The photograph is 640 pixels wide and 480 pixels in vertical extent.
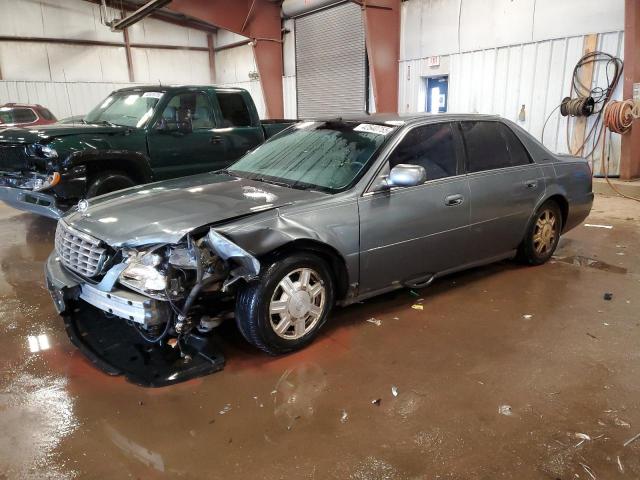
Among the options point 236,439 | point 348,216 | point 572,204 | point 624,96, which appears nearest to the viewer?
point 236,439

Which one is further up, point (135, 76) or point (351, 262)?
point (135, 76)

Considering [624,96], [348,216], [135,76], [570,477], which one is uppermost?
[135,76]

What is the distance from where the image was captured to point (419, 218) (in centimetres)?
361

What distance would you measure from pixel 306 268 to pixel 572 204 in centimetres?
322

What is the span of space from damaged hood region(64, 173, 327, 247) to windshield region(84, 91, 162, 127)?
2914mm

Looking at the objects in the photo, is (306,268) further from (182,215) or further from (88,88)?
(88,88)

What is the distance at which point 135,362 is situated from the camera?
9.89ft

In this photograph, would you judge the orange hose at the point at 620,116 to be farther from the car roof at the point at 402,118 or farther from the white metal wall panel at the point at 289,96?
the white metal wall panel at the point at 289,96

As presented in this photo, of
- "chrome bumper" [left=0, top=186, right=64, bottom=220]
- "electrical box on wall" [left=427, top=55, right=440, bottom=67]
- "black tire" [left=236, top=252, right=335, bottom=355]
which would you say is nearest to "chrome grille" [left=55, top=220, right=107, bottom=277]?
"black tire" [left=236, top=252, right=335, bottom=355]

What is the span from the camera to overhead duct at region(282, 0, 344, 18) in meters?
13.2

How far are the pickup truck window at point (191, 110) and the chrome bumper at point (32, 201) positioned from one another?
1.76 meters

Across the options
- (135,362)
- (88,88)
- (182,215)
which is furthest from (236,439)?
(88,88)

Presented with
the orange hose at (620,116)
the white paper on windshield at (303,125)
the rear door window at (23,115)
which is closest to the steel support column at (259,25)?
the rear door window at (23,115)

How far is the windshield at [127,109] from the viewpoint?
627cm
